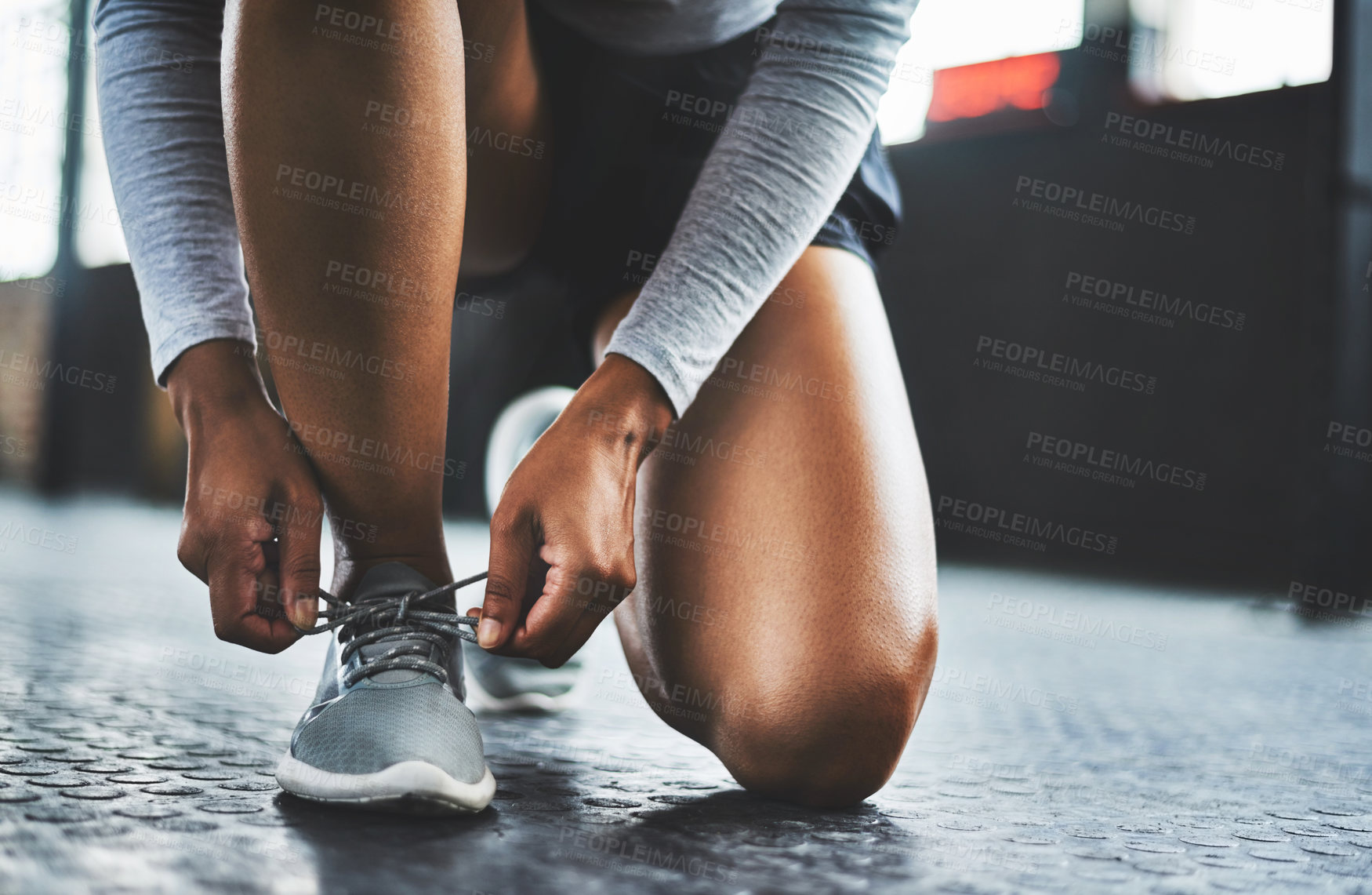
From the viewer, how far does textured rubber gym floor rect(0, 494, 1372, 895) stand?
0.48 meters

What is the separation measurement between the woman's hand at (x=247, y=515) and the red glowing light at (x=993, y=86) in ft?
11.7

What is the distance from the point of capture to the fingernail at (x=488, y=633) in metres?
0.53

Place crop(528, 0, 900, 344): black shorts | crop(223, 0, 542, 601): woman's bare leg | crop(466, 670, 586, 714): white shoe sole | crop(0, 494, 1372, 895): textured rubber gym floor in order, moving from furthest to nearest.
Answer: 1. crop(466, 670, 586, 714): white shoe sole
2. crop(528, 0, 900, 344): black shorts
3. crop(223, 0, 542, 601): woman's bare leg
4. crop(0, 494, 1372, 895): textured rubber gym floor

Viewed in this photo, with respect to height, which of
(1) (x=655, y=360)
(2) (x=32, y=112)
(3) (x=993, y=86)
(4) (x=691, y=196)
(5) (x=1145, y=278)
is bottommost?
(1) (x=655, y=360)

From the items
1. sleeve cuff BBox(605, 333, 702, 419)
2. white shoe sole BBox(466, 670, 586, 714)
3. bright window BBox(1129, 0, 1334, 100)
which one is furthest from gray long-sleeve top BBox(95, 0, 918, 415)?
bright window BBox(1129, 0, 1334, 100)

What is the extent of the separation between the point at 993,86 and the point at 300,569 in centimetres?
371

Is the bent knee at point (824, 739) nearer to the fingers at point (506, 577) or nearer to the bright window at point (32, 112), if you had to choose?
the fingers at point (506, 577)

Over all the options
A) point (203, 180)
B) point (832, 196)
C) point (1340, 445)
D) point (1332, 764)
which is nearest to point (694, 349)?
point (832, 196)

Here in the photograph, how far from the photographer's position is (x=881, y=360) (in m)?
0.83

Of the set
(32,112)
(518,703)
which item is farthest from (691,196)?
(32,112)

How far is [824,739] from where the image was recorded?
2.16 ft

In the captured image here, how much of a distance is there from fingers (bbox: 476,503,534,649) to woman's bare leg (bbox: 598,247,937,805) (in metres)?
0.22

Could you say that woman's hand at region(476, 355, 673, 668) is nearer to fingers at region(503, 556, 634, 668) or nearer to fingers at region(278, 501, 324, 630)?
fingers at region(503, 556, 634, 668)

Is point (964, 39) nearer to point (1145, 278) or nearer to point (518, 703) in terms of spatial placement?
point (1145, 278)
